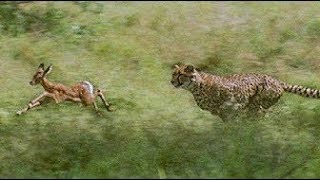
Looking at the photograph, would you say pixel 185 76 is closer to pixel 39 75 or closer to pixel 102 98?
pixel 102 98

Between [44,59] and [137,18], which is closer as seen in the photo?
[44,59]

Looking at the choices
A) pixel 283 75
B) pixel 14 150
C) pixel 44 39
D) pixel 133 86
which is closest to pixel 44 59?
pixel 44 39

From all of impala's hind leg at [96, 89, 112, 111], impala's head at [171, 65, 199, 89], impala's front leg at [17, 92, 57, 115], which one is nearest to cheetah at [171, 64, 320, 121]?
impala's head at [171, 65, 199, 89]

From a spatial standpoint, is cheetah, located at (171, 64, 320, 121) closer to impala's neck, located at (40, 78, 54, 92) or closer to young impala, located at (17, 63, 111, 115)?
young impala, located at (17, 63, 111, 115)

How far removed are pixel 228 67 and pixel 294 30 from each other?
1.84m

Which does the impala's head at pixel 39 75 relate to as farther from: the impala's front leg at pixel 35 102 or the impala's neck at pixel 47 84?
the impala's front leg at pixel 35 102

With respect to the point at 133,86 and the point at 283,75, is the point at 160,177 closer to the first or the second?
the point at 133,86

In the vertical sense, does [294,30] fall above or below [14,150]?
above

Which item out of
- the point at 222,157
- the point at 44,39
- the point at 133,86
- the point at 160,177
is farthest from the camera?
the point at 44,39

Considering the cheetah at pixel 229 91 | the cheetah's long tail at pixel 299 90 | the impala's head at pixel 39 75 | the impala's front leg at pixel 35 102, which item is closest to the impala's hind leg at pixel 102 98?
the impala's front leg at pixel 35 102

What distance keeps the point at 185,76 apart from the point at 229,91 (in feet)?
2.16

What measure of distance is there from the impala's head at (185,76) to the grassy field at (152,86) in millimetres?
788

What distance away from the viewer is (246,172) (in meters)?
10.4

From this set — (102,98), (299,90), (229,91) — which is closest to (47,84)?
(102,98)
